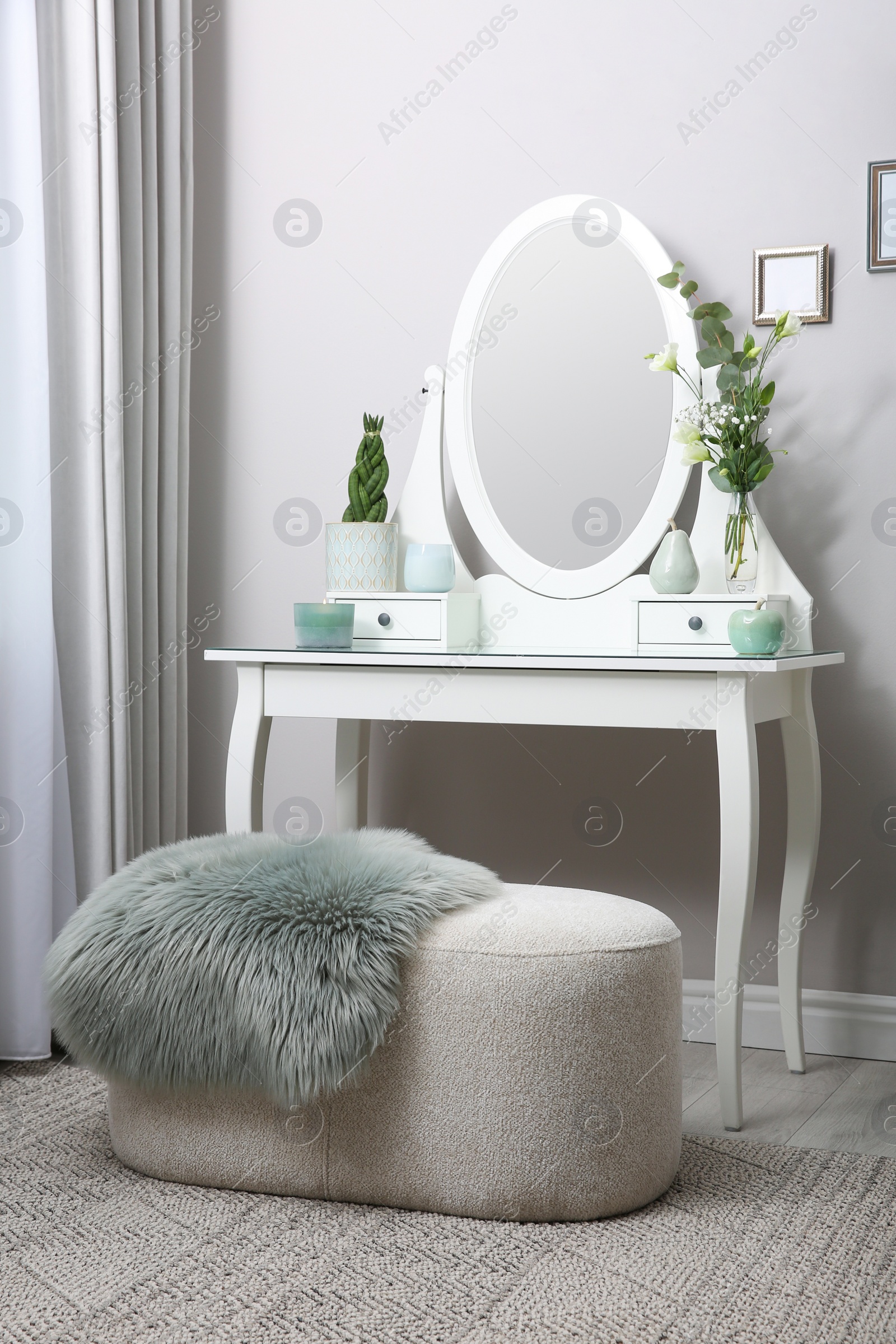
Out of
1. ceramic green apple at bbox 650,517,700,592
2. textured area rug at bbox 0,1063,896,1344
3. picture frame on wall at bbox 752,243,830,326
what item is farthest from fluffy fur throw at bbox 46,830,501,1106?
picture frame on wall at bbox 752,243,830,326

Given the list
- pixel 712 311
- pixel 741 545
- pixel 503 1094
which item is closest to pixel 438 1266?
pixel 503 1094

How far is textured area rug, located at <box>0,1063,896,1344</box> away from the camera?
1240 mm

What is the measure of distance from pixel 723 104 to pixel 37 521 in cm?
151

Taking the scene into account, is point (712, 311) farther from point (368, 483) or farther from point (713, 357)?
point (368, 483)

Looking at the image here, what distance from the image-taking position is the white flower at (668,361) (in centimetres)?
213

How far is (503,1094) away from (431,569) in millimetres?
1091

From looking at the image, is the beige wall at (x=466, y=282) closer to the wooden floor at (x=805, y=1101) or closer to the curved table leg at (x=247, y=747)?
the wooden floor at (x=805, y=1101)

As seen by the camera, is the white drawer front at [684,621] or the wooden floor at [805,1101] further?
the white drawer front at [684,621]

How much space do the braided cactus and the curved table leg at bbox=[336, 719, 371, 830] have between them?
443mm

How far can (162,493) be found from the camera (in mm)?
2531

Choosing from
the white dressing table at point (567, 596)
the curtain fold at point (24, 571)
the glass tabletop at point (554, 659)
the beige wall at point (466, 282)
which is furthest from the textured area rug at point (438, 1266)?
the beige wall at point (466, 282)

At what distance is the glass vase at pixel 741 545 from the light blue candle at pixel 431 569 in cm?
52

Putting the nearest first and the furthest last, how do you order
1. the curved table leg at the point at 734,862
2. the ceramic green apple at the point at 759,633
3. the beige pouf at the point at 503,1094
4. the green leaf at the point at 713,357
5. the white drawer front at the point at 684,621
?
the beige pouf at the point at 503,1094
the curved table leg at the point at 734,862
the ceramic green apple at the point at 759,633
the white drawer front at the point at 684,621
the green leaf at the point at 713,357

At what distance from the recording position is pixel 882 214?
2.16 meters
